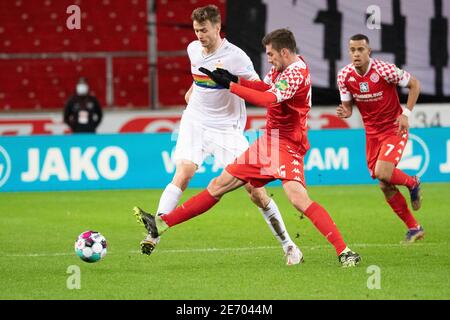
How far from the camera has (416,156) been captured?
1633 centimetres

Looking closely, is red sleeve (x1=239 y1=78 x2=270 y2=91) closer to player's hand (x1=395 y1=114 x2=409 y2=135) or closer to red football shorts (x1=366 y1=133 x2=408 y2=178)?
player's hand (x1=395 y1=114 x2=409 y2=135)

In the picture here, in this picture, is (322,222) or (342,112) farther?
(342,112)

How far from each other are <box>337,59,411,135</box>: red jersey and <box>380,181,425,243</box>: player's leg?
565mm

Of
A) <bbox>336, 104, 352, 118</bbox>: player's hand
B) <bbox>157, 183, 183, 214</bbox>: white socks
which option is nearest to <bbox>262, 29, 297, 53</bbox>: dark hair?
<bbox>157, 183, 183, 214</bbox>: white socks

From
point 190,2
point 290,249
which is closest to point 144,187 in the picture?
point 190,2

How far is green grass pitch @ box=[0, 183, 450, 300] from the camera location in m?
7.41

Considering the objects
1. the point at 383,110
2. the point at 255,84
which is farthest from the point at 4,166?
the point at 255,84

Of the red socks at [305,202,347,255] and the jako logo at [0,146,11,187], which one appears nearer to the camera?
the red socks at [305,202,347,255]

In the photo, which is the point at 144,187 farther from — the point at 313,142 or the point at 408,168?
the point at 408,168

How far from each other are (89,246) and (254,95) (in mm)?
1765

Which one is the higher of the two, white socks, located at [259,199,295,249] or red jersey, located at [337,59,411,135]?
red jersey, located at [337,59,411,135]

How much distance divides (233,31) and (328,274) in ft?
38.8

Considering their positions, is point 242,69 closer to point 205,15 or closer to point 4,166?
point 205,15

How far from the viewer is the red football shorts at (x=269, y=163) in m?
8.42
